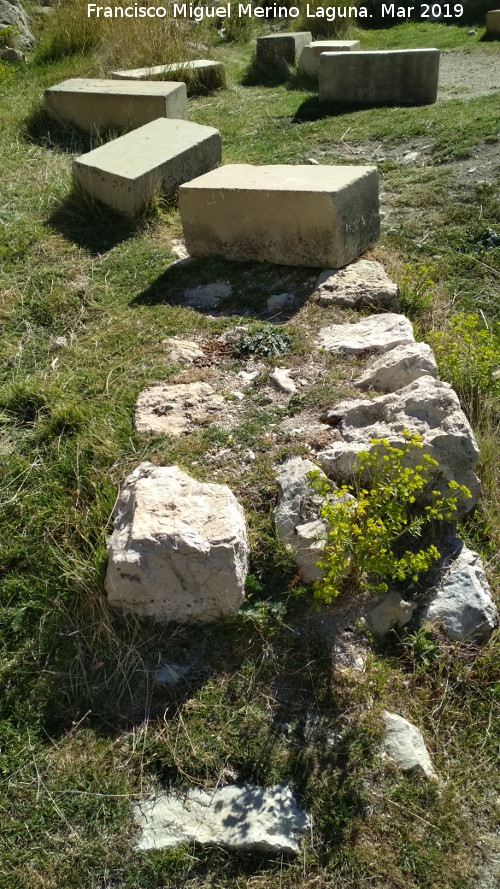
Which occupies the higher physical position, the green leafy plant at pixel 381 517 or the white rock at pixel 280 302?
the white rock at pixel 280 302

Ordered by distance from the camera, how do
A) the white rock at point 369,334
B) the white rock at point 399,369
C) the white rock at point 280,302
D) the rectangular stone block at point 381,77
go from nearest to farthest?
the white rock at point 399,369 → the white rock at point 369,334 → the white rock at point 280,302 → the rectangular stone block at point 381,77

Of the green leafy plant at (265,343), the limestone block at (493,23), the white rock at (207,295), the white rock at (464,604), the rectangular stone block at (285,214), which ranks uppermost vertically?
the limestone block at (493,23)

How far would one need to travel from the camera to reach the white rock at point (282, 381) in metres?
3.83

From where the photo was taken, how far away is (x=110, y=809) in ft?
8.37

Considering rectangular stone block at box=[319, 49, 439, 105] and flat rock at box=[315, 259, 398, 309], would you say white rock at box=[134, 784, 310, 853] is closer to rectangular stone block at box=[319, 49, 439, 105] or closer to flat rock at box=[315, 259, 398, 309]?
flat rock at box=[315, 259, 398, 309]

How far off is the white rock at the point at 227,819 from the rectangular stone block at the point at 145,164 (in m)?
4.18

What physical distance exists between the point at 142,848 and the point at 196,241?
370 centimetres

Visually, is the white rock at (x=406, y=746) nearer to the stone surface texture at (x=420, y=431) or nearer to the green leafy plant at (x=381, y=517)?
the green leafy plant at (x=381, y=517)

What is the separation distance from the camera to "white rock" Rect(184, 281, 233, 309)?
15.5ft

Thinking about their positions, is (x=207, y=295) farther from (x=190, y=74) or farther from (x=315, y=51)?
A: (x=315, y=51)

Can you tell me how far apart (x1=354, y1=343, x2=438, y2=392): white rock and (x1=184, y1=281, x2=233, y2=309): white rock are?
1311 millimetres

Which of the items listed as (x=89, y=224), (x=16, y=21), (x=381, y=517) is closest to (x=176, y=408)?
(x=381, y=517)

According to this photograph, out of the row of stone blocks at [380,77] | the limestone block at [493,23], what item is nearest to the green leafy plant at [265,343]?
the row of stone blocks at [380,77]

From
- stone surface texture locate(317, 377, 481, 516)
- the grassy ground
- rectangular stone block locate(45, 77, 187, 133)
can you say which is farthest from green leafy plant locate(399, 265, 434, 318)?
rectangular stone block locate(45, 77, 187, 133)
